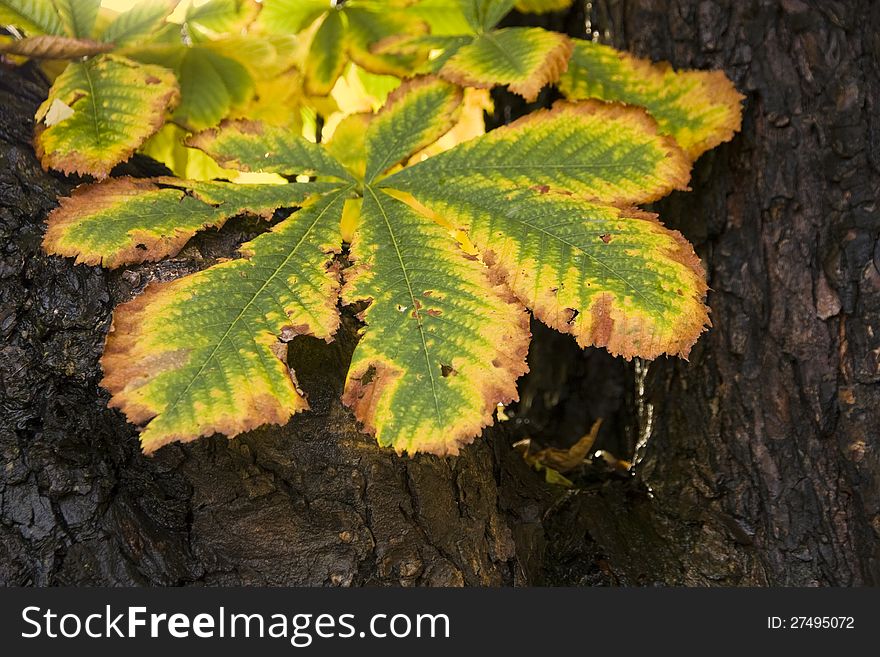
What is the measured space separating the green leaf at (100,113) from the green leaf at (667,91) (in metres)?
0.53

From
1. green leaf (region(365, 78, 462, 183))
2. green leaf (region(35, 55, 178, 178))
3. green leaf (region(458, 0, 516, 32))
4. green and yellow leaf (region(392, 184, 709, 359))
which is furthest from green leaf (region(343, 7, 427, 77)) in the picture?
green and yellow leaf (region(392, 184, 709, 359))

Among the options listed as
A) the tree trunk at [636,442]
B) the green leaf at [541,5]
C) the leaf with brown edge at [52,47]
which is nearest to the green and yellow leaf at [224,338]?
the tree trunk at [636,442]

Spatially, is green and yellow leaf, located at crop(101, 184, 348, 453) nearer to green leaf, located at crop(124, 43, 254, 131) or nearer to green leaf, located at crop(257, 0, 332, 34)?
green leaf, located at crop(124, 43, 254, 131)

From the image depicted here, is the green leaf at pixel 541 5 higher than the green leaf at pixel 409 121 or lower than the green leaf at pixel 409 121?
higher

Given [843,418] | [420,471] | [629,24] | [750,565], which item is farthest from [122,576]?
[629,24]

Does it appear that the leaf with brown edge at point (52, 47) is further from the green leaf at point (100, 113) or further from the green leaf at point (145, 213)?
the green leaf at point (145, 213)

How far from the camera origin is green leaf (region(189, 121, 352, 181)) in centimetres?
89

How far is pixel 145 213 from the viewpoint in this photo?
806 millimetres

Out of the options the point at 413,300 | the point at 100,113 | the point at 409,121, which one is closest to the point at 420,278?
the point at 413,300

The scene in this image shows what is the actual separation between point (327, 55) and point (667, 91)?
52 cm

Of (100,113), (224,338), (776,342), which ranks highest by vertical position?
(100,113)

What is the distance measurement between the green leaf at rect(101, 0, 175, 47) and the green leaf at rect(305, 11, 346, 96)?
250mm

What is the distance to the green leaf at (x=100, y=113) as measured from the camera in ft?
2.78

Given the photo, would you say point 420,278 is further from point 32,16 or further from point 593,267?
point 32,16
